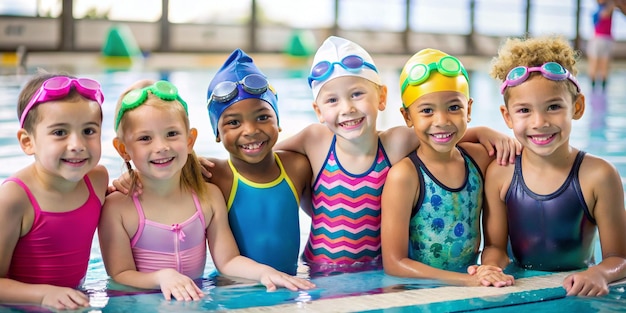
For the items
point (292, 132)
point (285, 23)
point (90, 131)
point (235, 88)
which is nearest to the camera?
point (90, 131)

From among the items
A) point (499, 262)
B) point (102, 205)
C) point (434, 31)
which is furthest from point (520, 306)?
point (434, 31)

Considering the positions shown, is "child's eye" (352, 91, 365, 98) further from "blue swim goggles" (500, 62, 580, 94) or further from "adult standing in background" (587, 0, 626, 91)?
"adult standing in background" (587, 0, 626, 91)

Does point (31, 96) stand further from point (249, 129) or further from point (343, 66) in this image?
point (343, 66)

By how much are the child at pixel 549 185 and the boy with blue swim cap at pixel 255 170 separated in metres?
0.98

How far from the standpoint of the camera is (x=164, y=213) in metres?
3.67

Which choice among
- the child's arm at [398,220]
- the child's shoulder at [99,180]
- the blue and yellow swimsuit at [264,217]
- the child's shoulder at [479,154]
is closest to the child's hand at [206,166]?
the blue and yellow swimsuit at [264,217]

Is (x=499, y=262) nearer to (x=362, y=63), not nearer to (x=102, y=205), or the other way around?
(x=362, y=63)

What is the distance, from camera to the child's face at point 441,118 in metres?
3.76

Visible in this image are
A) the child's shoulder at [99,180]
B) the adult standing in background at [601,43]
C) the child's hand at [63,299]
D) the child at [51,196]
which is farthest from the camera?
the adult standing in background at [601,43]

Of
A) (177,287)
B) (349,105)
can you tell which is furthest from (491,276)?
(177,287)

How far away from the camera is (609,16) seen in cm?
1486

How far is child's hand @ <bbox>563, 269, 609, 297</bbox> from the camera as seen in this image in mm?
3432

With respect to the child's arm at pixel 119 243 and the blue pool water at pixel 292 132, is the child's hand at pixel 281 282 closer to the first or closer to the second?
the blue pool water at pixel 292 132

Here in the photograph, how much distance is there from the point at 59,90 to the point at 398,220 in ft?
5.35
